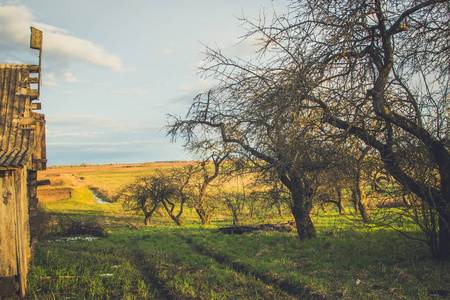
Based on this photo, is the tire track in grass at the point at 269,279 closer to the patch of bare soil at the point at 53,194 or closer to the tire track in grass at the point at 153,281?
the tire track in grass at the point at 153,281

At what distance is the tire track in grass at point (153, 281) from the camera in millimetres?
6507

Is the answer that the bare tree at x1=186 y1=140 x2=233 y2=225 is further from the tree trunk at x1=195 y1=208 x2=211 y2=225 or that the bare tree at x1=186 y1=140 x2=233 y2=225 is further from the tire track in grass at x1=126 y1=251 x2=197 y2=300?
the tire track in grass at x1=126 y1=251 x2=197 y2=300

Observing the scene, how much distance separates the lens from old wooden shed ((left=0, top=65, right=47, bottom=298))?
22.8 ft

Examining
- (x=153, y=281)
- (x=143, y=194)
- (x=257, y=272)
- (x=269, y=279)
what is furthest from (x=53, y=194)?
(x=269, y=279)

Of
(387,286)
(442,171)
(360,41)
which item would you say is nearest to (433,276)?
(387,286)

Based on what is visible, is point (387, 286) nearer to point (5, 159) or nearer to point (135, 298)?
point (135, 298)

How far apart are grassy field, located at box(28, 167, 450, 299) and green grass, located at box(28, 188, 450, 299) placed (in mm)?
19

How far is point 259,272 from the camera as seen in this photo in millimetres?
7922

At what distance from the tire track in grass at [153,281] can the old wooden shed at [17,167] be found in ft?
9.58

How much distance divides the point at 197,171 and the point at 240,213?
416 centimetres

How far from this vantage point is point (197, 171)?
65.7ft

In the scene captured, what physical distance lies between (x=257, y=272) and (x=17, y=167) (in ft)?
21.7

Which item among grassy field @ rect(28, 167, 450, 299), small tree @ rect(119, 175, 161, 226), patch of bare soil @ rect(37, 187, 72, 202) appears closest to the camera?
grassy field @ rect(28, 167, 450, 299)

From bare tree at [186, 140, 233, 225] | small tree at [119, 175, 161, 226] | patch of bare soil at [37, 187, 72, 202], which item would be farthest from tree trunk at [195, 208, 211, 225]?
patch of bare soil at [37, 187, 72, 202]
